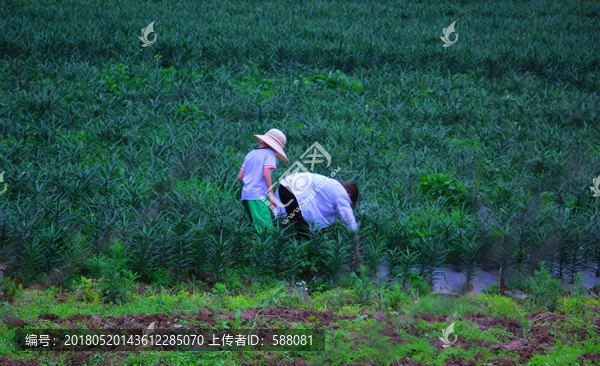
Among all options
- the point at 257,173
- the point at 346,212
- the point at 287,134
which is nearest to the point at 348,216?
the point at 346,212

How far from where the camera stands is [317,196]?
5.23 metres

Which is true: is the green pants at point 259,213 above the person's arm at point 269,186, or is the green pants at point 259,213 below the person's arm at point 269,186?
below

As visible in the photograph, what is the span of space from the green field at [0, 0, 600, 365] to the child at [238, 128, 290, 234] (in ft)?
0.73

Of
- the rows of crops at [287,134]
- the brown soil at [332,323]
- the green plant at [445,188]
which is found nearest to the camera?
the brown soil at [332,323]

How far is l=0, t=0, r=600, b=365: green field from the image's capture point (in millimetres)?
4797

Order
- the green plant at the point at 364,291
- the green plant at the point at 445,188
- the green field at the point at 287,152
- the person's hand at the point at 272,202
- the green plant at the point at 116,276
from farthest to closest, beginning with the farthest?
the green plant at the point at 445,188 → the person's hand at the point at 272,202 → the green field at the point at 287,152 → the green plant at the point at 364,291 → the green plant at the point at 116,276

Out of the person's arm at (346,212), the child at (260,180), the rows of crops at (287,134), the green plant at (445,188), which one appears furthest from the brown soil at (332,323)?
the green plant at (445,188)

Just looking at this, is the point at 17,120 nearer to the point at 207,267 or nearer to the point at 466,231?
the point at 207,267

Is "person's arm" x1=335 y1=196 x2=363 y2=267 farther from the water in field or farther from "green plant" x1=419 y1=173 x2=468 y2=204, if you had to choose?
"green plant" x1=419 y1=173 x2=468 y2=204

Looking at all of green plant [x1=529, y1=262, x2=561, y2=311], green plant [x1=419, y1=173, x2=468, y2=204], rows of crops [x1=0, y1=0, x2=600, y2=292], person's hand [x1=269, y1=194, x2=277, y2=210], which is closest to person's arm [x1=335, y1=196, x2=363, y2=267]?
rows of crops [x1=0, y1=0, x2=600, y2=292]

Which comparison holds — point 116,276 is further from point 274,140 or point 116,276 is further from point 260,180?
point 274,140

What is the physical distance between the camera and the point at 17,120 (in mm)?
7855

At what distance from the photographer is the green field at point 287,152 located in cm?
480

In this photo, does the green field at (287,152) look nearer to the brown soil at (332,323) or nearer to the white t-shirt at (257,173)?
the brown soil at (332,323)
